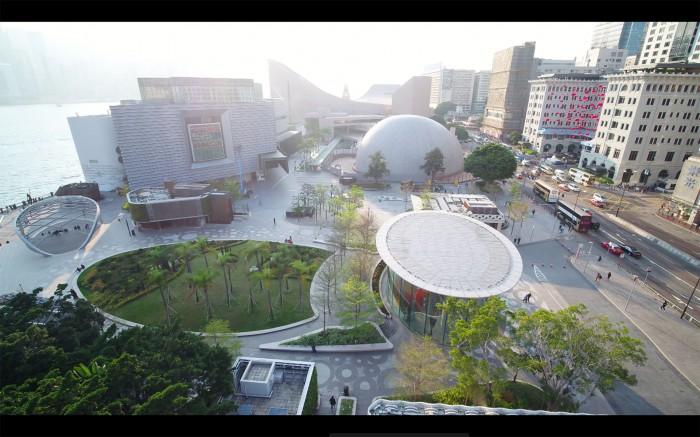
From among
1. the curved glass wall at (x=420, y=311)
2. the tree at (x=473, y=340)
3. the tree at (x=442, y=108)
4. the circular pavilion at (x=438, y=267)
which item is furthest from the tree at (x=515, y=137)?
the tree at (x=473, y=340)

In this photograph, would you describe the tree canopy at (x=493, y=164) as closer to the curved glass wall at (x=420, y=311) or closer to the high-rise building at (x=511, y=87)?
the curved glass wall at (x=420, y=311)

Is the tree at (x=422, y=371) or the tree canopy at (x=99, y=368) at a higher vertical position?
the tree canopy at (x=99, y=368)

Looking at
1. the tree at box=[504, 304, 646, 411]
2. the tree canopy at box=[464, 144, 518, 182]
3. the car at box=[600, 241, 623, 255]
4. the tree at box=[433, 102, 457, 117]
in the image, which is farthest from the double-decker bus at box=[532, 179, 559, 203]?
the tree at box=[433, 102, 457, 117]

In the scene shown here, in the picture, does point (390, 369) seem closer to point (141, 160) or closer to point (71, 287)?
point (71, 287)

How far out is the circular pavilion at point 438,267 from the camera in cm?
1590

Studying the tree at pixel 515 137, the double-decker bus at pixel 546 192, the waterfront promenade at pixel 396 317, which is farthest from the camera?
the tree at pixel 515 137

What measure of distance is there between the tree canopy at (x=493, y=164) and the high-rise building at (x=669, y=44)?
33612 mm

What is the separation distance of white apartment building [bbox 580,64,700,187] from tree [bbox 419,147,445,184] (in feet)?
73.6

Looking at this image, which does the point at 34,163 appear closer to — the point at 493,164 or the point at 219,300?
the point at 219,300

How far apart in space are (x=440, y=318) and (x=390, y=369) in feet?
11.9

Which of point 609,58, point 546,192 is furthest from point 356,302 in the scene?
point 609,58
